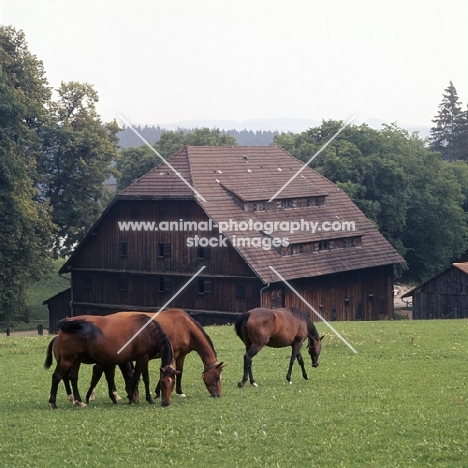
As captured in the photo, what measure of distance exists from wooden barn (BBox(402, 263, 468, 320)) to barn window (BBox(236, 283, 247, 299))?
1175 centimetres

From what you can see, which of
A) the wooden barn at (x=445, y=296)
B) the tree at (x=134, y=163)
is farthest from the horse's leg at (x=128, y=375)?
the tree at (x=134, y=163)

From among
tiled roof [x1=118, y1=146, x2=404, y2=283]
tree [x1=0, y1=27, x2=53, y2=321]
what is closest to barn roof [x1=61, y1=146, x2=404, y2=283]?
tiled roof [x1=118, y1=146, x2=404, y2=283]

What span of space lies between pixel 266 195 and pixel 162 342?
39976mm

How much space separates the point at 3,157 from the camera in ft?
173

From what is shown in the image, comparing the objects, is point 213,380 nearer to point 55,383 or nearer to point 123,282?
point 55,383

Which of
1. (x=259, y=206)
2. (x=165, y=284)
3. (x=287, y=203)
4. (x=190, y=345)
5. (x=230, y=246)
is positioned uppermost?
(x=287, y=203)

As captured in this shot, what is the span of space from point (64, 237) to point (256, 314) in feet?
159

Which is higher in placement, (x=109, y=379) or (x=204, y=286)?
(x=204, y=286)

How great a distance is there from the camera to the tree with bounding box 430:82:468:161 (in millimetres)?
111438

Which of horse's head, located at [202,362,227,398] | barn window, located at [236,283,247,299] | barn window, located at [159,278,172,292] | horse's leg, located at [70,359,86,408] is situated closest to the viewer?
horse's leg, located at [70,359,86,408]

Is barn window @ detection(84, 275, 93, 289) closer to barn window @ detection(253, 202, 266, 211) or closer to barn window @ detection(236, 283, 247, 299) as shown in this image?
barn window @ detection(236, 283, 247, 299)

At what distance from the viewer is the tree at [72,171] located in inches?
2677

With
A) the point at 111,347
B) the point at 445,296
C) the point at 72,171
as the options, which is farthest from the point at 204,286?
the point at 111,347

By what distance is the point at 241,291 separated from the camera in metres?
54.7
